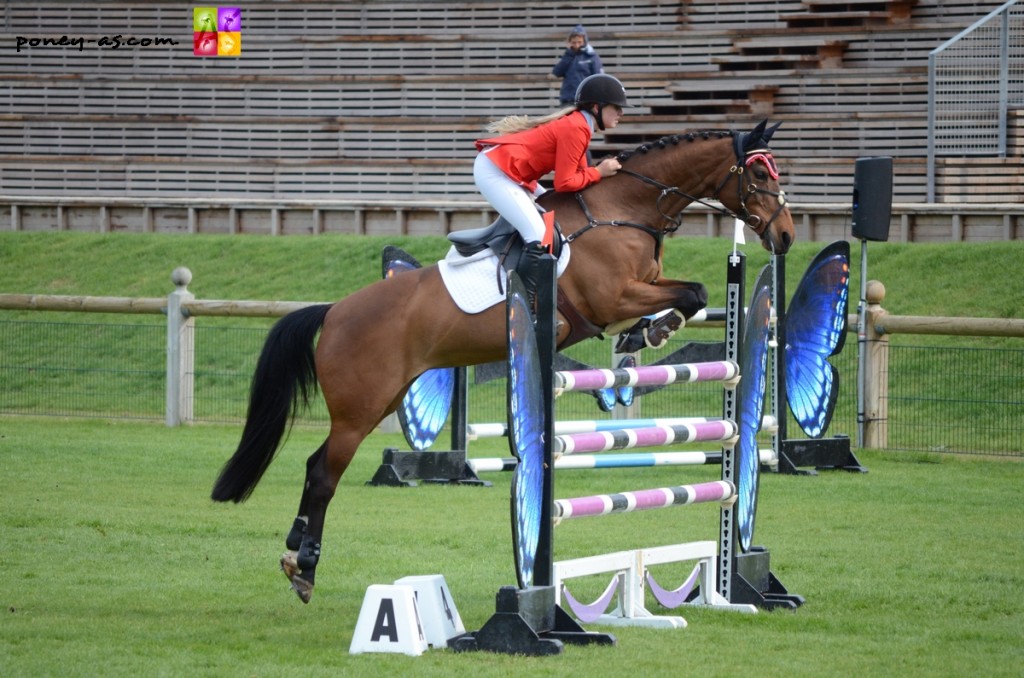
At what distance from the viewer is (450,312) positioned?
241 inches

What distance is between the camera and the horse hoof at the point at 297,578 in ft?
18.9

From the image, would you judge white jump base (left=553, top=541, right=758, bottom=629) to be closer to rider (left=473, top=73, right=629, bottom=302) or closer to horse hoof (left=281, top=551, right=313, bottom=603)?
horse hoof (left=281, top=551, right=313, bottom=603)

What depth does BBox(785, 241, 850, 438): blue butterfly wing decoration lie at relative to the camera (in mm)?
10531

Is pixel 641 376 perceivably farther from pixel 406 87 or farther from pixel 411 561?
Result: pixel 406 87

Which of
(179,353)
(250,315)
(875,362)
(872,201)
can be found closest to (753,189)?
(872,201)

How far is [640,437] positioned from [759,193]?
1564 millimetres

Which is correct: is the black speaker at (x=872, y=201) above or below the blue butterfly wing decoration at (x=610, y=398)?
above

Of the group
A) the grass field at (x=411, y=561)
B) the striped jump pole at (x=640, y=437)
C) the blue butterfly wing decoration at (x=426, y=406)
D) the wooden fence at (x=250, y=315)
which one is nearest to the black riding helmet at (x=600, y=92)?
the striped jump pole at (x=640, y=437)

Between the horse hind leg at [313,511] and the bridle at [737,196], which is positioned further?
the bridle at [737,196]

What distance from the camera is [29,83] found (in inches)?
988

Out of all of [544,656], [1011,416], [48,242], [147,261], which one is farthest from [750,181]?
[48,242]

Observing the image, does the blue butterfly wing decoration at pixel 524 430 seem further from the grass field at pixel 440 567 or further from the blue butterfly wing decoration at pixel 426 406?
the blue butterfly wing decoration at pixel 426 406

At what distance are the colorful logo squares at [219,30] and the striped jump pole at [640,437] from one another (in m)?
20.7

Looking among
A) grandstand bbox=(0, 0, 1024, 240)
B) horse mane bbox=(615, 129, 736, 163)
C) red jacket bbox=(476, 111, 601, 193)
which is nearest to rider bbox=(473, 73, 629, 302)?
red jacket bbox=(476, 111, 601, 193)
